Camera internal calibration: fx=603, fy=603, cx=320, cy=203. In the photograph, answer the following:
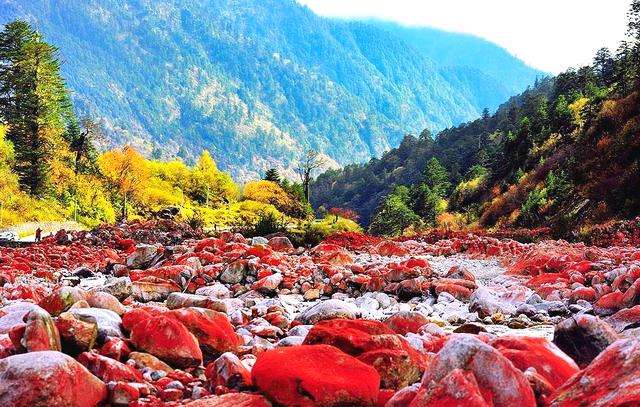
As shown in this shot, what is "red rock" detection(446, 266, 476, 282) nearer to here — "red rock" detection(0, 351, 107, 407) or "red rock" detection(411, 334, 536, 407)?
"red rock" detection(411, 334, 536, 407)

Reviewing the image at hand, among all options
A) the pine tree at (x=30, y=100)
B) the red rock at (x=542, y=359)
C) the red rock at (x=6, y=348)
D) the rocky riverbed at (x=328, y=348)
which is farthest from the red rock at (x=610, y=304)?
the pine tree at (x=30, y=100)

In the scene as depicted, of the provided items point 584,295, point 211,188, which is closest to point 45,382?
point 584,295

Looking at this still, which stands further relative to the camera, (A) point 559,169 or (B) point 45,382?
(A) point 559,169

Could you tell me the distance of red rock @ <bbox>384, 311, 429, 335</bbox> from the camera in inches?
254

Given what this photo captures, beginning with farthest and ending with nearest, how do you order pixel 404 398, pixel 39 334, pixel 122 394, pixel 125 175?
pixel 125 175
pixel 39 334
pixel 122 394
pixel 404 398

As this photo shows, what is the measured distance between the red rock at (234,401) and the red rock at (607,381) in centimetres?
161

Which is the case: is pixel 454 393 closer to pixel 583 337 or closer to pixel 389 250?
pixel 583 337

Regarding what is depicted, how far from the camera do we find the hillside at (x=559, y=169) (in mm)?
24650

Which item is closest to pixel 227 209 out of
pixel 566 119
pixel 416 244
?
pixel 566 119

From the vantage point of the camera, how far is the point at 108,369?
4.04 m

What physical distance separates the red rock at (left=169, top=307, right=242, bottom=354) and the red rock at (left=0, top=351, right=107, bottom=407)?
1549mm

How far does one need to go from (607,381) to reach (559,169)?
37003mm

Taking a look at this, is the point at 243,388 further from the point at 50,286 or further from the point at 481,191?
the point at 481,191

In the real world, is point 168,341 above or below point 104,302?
below
